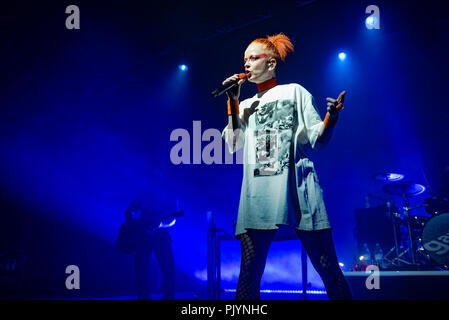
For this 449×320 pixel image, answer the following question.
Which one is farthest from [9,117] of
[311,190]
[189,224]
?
[311,190]

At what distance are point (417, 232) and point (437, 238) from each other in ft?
3.43

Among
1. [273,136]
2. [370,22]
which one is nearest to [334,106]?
[273,136]

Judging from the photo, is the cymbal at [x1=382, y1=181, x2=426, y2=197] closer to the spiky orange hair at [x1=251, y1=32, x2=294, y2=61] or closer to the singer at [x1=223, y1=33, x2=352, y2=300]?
the spiky orange hair at [x1=251, y1=32, x2=294, y2=61]

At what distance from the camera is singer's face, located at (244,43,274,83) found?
2.06 meters

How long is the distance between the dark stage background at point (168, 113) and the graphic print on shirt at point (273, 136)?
331 centimetres

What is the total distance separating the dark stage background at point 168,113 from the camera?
4.89 metres

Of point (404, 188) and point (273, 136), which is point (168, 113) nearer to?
point (404, 188)

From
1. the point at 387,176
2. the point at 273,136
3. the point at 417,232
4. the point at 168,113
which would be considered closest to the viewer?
the point at 273,136

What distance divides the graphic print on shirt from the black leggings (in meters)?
0.36

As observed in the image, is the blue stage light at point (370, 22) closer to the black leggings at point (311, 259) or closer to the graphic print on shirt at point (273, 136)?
the graphic print on shirt at point (273, 136)

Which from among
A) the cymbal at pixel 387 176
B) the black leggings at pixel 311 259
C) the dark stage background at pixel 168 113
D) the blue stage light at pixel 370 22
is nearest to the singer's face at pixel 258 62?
the black leggings at pixel 311 259

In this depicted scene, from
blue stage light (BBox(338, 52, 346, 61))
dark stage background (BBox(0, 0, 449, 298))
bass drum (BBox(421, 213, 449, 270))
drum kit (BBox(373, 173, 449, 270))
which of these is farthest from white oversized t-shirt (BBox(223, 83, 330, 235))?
blue stage light (BBox(338, 52, 346, 61))

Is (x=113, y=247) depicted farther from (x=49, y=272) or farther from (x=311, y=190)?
(x=311, y=190)

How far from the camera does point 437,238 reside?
4.83 metres
